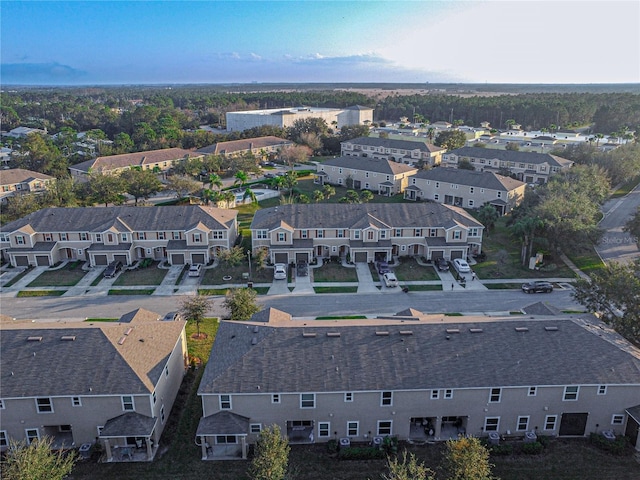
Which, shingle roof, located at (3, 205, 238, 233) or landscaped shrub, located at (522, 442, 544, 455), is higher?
shingle roof, located at (3, 205, 238, 233)

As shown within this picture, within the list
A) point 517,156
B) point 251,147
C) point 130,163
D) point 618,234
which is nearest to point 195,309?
point 618,234

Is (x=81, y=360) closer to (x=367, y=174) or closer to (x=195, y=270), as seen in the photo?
(x=195, y=270)

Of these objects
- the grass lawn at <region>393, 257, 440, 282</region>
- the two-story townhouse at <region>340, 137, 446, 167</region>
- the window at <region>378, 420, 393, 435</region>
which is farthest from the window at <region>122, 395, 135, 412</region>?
the two-story townhouse at <region>340, 137, 446, 167</region>

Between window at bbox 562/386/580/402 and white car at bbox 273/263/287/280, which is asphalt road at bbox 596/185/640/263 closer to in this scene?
window at bbox 562/386/580/402

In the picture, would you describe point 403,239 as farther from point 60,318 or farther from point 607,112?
point 607,112

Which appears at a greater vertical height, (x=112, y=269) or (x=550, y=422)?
(x=550, y=422)
